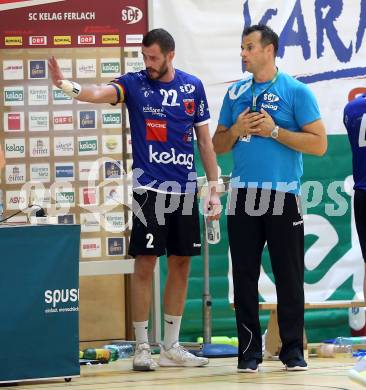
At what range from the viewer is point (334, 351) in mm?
7332

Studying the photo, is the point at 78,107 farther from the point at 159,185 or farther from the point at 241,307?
the point at 241,307

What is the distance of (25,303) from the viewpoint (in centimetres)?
570

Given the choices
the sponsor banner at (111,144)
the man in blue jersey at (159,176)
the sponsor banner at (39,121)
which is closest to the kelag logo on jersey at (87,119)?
the sponsor banner at (111,144)

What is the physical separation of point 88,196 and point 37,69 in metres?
0.97

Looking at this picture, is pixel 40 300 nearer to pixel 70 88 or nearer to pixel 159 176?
pixel 159 176

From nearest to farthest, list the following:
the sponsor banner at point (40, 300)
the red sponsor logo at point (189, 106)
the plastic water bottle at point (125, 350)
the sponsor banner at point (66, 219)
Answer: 1. the sponsor banner at point (40, 300)
2. the red sponsor logo at point (189, 106)
3. the plastic water bottle at point (125, 350)
4. the sponsor banner at point (66, 219)

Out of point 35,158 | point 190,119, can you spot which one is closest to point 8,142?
point 35,158

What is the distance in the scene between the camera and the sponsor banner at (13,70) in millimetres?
7820

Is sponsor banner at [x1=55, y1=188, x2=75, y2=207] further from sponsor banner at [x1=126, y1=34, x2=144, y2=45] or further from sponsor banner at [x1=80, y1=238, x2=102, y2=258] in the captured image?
sponsor banner at [x1=126, y1=34, x2=144, y2=45]

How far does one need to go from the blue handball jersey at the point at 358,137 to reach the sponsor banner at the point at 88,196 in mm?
1930

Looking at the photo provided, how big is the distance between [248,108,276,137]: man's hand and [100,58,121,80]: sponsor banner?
216 cm

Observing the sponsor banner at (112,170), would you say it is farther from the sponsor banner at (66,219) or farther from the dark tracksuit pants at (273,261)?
the dark tracksuit pants at (273,261)

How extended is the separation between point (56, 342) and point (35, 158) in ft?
7.73

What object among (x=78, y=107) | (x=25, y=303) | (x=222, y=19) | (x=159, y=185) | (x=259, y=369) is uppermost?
(x=222, y=19)
